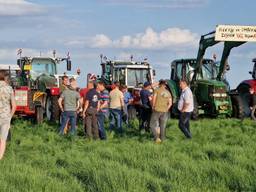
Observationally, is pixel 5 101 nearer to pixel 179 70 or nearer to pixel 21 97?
pixel 21 97

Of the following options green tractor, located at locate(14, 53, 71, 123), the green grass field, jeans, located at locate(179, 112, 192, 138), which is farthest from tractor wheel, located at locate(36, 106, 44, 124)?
jeans, located at locate(179, 112, 192, 138)

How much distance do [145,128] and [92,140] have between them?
3.05 meters

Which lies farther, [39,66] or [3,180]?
[39,66]

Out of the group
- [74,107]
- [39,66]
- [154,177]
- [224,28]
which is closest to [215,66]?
[224,28]

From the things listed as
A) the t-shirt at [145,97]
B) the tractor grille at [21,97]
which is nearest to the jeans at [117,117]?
the t-shirt at [145,97]

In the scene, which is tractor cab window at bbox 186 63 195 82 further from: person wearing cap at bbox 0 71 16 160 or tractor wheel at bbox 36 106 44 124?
person wearing cap at bbox 0 71 16 160

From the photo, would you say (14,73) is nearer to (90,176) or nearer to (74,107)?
(74,107)

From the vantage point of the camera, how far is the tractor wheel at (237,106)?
71.6 ft

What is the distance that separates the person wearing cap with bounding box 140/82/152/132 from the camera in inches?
640

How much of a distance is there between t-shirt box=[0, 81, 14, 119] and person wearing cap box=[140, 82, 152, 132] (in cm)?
597

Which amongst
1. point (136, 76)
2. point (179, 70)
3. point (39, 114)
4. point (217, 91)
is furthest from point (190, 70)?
point (39, 114)

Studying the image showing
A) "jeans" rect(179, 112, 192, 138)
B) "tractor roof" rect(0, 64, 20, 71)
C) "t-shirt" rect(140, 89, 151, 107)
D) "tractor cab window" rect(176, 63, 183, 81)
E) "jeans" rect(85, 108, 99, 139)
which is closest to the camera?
"jeans" rect(179, 112, 192, 138)

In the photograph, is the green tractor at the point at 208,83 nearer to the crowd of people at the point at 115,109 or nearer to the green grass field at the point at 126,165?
the crowd of people at the point at 115,109

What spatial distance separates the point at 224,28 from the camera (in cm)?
1886
